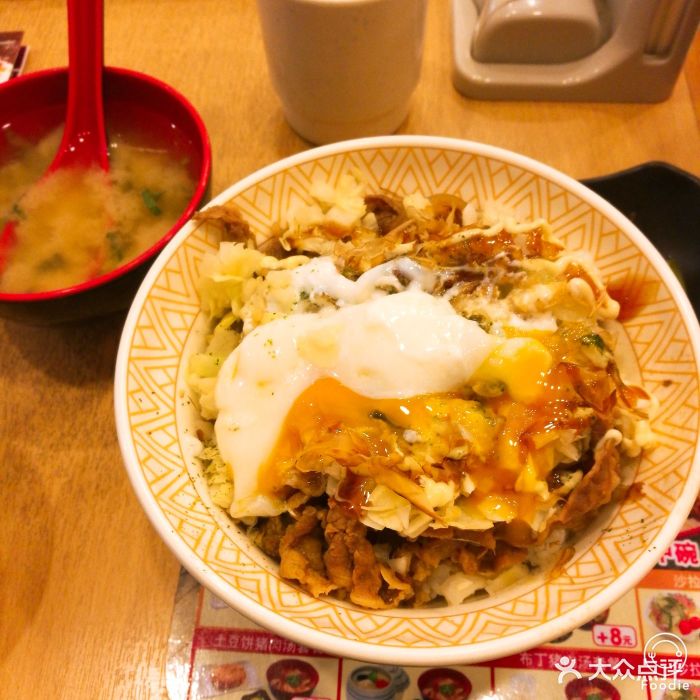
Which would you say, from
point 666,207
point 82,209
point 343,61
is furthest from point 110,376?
point 666,207

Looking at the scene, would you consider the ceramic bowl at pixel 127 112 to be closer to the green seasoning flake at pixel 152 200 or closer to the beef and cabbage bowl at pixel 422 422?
the green seasoning flake at pixel 152 200

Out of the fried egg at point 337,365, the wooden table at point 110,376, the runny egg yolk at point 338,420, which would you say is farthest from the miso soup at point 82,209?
the runny egg yolk at point 338,420

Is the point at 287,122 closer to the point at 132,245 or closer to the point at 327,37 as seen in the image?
the point at 327,37

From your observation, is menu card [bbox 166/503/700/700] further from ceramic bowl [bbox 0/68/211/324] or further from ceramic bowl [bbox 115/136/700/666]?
ceramic bowl [bbox 0/68/211/324]

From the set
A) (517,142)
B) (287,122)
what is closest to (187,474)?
(287,122)

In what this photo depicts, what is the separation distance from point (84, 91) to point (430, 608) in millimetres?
1648

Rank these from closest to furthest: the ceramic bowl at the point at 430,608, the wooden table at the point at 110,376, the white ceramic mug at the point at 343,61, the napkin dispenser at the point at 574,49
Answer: the ceramic bowl at the point at 430,608, the wooden table at the point at 110,376, the white ceramic mug at the point at 343,61, the napkin dispenser at the point at 574,49

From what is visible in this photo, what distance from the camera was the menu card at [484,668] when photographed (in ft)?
4.04

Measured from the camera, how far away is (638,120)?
2096 mm

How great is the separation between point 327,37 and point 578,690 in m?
1.62

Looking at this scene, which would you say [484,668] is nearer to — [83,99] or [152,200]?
[152,200]

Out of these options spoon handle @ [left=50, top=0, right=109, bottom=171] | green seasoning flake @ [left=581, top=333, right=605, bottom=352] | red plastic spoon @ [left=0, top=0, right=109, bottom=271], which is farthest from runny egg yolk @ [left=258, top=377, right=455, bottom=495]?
spoon handle @ [left=50, top=0, right=109, bottom=171]

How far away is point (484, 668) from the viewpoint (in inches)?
49.6

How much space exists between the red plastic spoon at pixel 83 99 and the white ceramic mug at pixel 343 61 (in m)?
0.47
